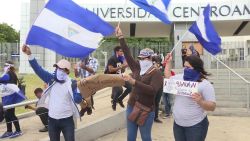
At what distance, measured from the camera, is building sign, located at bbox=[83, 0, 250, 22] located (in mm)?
21422

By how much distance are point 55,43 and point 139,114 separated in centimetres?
160

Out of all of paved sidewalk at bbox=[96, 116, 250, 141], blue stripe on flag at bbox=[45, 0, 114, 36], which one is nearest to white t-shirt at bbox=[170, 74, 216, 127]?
blue stripe on flag at bbox=[45, 0, 114, 36]

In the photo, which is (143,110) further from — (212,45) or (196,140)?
(212,45)

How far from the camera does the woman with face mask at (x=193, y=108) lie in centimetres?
519

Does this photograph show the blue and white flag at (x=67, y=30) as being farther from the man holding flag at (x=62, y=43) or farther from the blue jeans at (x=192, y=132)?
the blue jeans at (x=192, y=132)

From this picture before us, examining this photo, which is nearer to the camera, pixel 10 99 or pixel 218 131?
pixel 10 99

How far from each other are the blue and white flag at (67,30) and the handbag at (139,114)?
3.87ft

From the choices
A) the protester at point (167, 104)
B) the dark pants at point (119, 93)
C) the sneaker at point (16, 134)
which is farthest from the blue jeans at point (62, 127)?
the protester at point (167, 104)

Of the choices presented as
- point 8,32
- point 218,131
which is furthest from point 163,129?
point 8,32

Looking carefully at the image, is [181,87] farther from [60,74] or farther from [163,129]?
[163,129]

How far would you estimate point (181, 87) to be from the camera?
540cm

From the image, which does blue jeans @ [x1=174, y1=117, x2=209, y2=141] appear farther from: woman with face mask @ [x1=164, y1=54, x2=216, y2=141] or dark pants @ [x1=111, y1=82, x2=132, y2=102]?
dark pants @ [x1=111, y1=82, x2=132, y2=102]

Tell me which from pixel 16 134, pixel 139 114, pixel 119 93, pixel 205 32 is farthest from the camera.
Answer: pixel 119 93

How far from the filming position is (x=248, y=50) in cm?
2155
